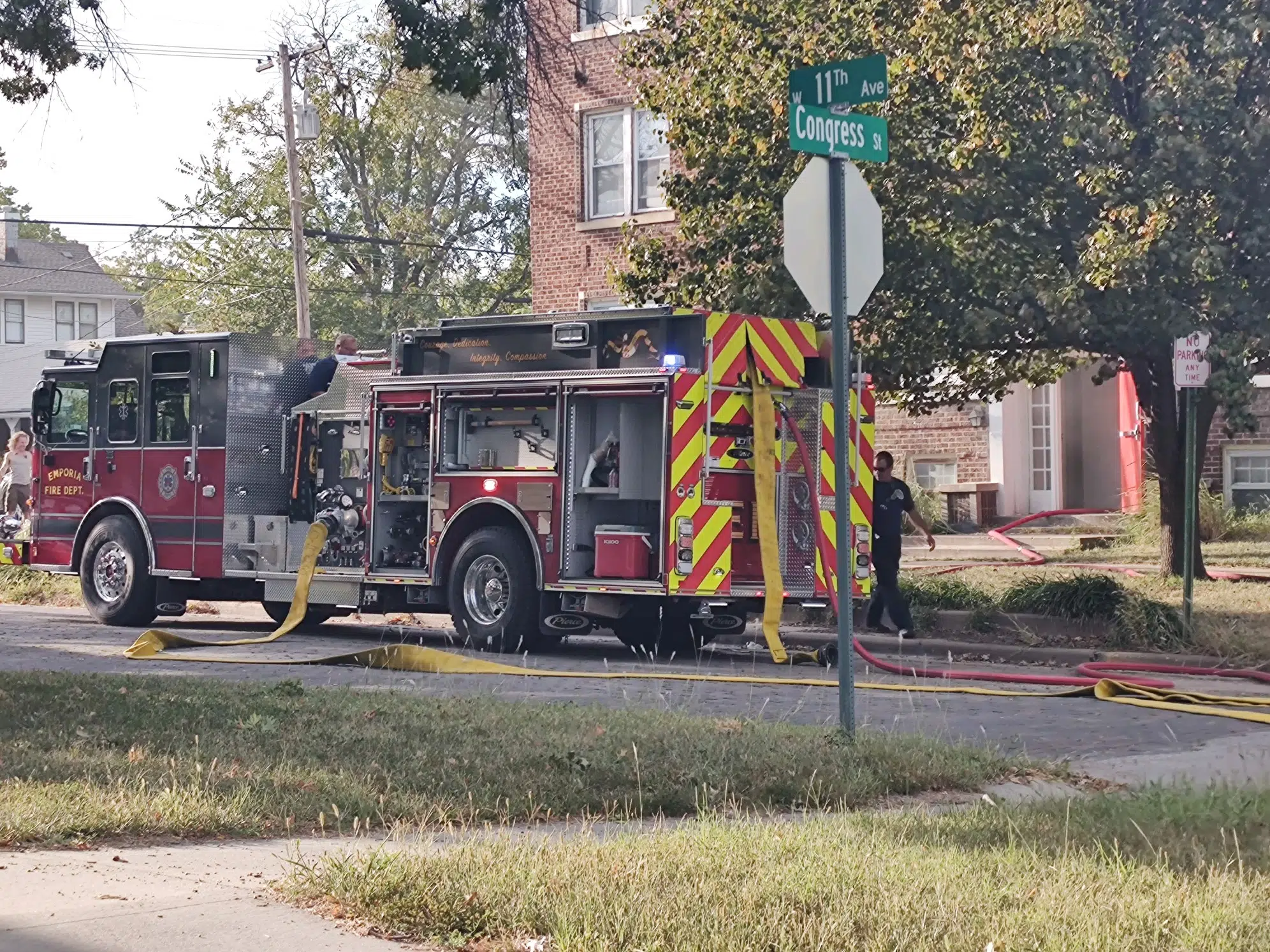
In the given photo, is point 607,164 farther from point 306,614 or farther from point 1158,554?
point 306,614

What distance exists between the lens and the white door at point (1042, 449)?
1133 inches

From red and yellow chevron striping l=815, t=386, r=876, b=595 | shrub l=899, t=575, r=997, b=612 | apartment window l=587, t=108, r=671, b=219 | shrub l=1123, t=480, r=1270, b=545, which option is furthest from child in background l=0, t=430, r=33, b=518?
shrub l=1123, t=480, r=1270, b=545

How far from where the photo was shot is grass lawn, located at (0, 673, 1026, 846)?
6801mm

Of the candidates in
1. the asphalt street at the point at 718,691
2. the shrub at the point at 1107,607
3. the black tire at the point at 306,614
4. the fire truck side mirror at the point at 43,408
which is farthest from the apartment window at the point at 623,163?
the shrub at the point at 1107,607

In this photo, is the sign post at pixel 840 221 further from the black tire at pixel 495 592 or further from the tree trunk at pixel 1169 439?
the tree trunk at pixel 1169 439

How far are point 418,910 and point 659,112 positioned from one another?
1308cm

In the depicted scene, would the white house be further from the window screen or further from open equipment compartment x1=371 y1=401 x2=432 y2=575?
open equipment compartment x1=371 y1=401 x2=432 y2=575

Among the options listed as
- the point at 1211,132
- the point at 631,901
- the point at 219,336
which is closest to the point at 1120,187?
the point at 1211,132

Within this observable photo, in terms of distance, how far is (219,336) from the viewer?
1714 centimetres

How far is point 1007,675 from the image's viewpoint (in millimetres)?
12453

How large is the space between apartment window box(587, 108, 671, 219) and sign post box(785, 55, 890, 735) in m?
18.0

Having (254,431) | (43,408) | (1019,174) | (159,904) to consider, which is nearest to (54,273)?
(43,408)

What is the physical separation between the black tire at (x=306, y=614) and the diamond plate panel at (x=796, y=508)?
17.5 feet

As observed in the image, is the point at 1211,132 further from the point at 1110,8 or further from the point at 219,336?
the point at 219,336
